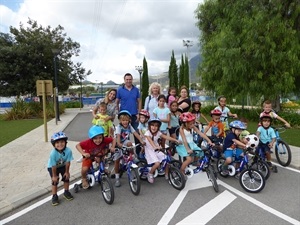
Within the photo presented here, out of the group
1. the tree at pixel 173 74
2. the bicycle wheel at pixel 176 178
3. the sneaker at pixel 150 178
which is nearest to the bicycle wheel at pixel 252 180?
the bicycle wheel at pixel 176 178

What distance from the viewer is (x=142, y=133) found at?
539 cm

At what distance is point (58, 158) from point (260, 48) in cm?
1153

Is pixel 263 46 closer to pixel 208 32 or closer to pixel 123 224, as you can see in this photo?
pixel 208 32

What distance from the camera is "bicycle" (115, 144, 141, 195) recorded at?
14.7 feet

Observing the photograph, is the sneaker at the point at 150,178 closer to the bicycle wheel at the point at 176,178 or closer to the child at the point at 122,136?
the bicycle wheel at the point at 176,178

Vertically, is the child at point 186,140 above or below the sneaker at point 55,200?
above

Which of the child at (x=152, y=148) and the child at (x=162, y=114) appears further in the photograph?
the child at (x=162, y=114)

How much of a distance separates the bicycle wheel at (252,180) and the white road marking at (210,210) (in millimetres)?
366

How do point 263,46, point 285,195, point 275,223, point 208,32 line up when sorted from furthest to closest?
point 208,32 < point 263,46 < point 285,195 < point 275,223

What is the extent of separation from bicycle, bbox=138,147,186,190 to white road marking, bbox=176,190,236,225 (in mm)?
672

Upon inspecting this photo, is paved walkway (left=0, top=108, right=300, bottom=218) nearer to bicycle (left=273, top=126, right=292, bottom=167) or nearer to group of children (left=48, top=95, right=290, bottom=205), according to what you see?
bicycle (left=273, top=126, right=292, bottom=167)

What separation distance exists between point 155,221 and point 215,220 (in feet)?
2.70

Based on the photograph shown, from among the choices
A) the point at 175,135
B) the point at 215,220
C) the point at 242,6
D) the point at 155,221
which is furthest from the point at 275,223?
the point at 242,6

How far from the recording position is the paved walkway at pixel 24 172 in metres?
4.51
